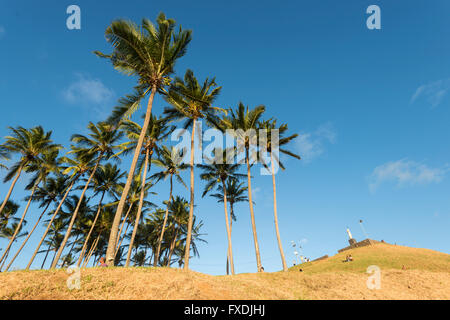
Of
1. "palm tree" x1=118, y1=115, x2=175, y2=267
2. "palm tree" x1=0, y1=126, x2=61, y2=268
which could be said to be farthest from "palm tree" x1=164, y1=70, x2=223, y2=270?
"palm tree" x1=0, y1=126, x2=61, y2=268

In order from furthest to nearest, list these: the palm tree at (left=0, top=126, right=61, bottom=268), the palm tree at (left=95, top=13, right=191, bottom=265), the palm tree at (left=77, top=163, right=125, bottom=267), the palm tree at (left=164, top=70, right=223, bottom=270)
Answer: the palm tree at (left=77, top=163, right=125, bottom=267) → the palm tree at (left=0, top=126, right=61, bottom=268) → the palm tree at (left=164, top=70, right=223, bottom=270) → the palm tree at (left=95, top=13, right=191, bottom=265)

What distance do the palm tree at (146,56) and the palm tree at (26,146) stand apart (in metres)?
14.4

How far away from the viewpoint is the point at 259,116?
19750 millimetres

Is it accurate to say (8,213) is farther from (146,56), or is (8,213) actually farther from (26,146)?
(146,56)

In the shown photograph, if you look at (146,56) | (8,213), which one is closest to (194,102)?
(146,56)

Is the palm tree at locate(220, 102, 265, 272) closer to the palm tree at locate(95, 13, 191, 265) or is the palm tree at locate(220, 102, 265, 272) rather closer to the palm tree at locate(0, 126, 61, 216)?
the palm tree at locate(95, 13, 191, 265)

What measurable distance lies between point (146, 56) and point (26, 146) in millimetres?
18069

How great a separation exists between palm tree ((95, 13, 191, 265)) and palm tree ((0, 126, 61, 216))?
1441 cm

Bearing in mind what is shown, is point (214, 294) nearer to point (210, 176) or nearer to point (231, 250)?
point (231, 250)

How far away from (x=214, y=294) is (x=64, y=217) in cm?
3522

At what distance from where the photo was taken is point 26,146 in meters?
21.4

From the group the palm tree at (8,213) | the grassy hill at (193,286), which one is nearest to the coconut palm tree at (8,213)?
the palm tree at (8,213)

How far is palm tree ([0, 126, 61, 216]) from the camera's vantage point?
20.7m
